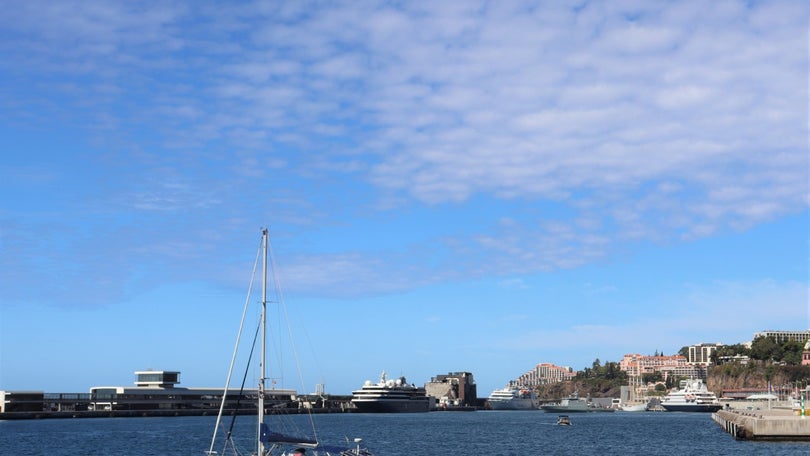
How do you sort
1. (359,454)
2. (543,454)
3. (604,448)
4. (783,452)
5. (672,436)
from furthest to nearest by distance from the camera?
(672,436), (604,448), (543,454), (783,452), (359,454)

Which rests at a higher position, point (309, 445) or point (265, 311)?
point (265, 311)

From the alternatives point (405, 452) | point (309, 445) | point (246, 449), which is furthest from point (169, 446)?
point (309, 445)

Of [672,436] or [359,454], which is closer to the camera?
[359,454]

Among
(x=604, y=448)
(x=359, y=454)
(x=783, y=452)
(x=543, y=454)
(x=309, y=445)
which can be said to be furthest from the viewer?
(x=604, y=448)

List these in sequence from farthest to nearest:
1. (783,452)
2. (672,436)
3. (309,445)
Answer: (672,436) < (783,452) < (309,445)

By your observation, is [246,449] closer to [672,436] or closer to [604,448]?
[604,448]

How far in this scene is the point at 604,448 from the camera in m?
103

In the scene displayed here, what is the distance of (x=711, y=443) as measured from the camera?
107m

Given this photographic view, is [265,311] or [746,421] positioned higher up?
[265,311]

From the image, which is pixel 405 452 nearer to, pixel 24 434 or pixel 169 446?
pixel 169 446

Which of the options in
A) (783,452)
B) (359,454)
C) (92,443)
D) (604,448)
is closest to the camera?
(359,454)

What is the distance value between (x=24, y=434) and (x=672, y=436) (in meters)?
94.6

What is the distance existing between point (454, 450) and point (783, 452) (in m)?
33.2

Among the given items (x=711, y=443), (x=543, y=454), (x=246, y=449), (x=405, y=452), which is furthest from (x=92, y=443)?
(x=711, y=443)
